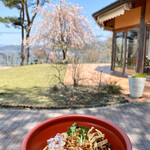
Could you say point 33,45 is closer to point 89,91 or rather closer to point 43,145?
point 89,91

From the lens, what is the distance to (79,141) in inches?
36.0

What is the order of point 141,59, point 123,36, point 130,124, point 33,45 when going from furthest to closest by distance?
point 33,45 → point 123,36 → point 141,59 → point 130,124

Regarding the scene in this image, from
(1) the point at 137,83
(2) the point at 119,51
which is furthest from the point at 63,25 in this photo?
(1) the point at 137,83

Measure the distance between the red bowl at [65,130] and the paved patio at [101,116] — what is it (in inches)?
52.6

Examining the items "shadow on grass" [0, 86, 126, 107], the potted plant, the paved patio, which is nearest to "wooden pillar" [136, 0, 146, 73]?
the potted plant

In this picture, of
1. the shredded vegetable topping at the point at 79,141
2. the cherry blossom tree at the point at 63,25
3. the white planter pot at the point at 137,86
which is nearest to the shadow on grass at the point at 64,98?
the white planter pot at the point at 137,86

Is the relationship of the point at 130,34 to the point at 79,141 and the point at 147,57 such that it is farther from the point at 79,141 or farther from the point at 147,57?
the point at 79,141

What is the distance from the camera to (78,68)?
4.91 m

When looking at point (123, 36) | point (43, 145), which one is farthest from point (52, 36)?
point (43, 145)

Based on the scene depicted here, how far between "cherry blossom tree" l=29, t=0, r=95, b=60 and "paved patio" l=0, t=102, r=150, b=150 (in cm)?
925

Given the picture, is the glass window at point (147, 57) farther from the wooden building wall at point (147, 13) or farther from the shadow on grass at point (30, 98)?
the shadow on grass at point (30, 98)

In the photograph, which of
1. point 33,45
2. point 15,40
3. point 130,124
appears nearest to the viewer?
point 130,124

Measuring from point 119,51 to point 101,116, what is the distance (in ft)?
19.1

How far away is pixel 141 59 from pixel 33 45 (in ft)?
33.6
